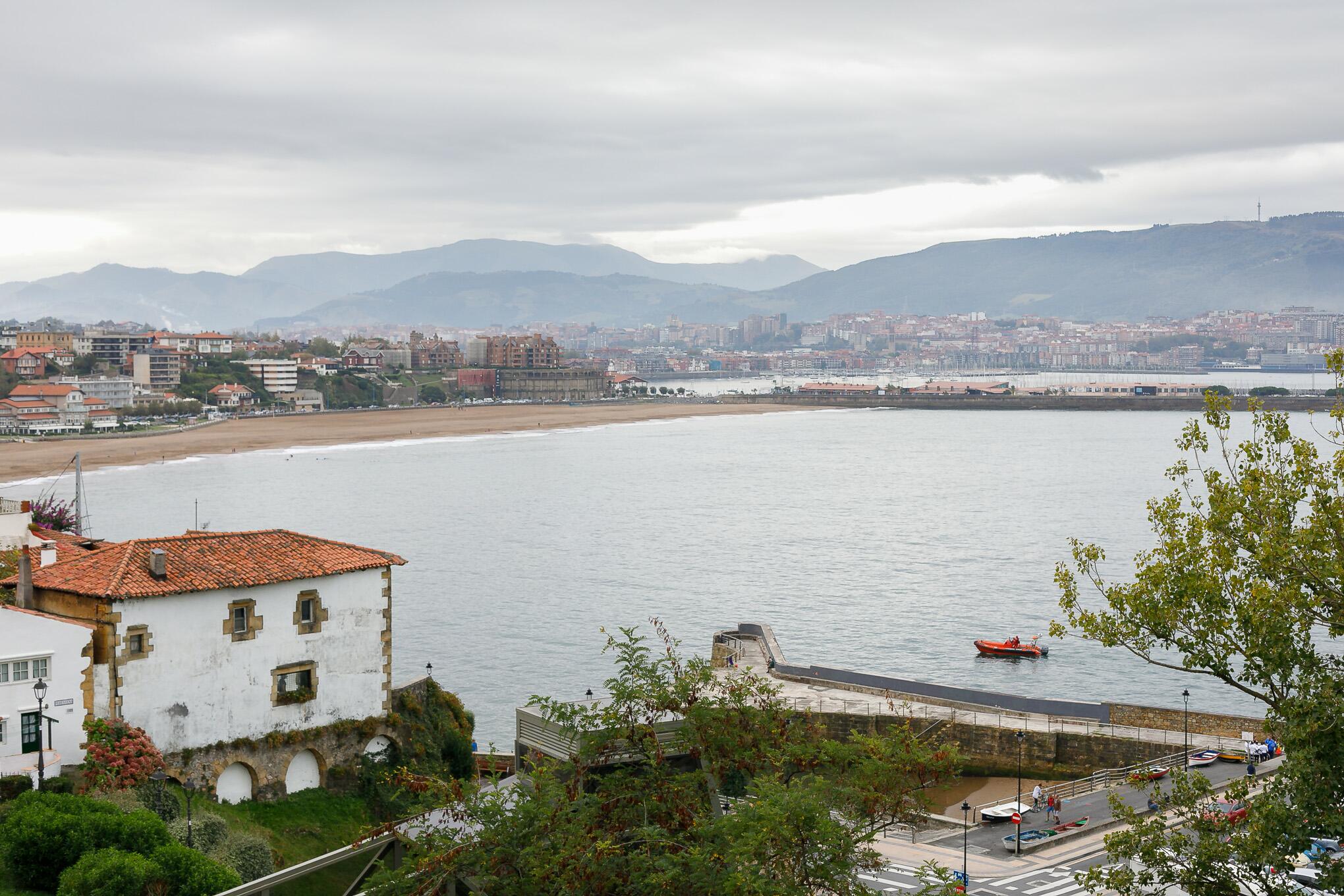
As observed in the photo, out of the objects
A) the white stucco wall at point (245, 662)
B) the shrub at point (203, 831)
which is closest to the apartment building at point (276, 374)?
the white stucco wall at point (245, 662)

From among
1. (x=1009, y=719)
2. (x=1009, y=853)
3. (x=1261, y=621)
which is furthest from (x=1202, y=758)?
(x=1261, y=621)

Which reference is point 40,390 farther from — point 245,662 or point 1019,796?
point 1019,796

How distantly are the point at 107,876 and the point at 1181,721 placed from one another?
2084 centimetres

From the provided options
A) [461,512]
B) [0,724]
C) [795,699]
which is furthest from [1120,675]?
[461,512]

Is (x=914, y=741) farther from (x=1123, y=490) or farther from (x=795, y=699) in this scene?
(x=1123, y=490)

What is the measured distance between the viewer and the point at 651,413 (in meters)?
160

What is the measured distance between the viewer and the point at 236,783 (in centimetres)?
1853

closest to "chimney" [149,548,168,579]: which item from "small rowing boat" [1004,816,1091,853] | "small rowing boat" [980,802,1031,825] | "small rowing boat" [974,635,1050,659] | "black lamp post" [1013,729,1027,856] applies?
"black lamp post" [1013,729,1027,856]

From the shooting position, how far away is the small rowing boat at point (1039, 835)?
19.4 m

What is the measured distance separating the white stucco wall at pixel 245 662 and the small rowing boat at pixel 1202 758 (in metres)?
14.1

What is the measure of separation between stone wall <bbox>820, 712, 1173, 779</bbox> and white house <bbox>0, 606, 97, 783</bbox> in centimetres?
1384

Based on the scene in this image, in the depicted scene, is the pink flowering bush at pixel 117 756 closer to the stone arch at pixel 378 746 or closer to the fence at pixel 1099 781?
the stone arch at pixel 378 746

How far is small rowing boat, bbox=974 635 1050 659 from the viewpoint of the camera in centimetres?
3675

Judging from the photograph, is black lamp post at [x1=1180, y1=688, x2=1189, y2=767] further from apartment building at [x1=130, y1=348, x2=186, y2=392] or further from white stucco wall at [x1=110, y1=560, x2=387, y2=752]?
apartment building at [x1=130, y1=348, x2=186, y2=392]
